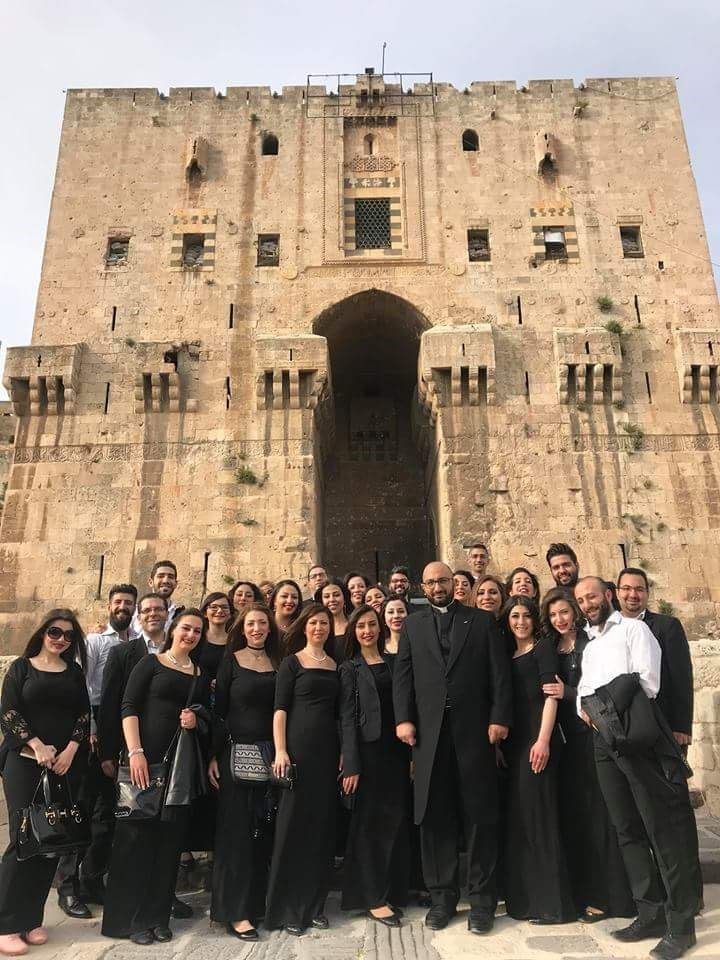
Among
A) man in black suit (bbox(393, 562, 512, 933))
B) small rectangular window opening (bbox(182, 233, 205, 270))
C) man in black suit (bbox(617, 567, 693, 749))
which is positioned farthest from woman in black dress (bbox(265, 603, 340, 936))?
small rectangular window opening (bbox(182, 233, 205, 270))

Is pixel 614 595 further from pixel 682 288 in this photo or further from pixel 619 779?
pixel 682 288

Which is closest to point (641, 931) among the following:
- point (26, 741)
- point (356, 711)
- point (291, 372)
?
point (356, 711)

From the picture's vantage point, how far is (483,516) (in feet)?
47.0

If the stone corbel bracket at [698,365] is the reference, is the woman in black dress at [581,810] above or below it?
below

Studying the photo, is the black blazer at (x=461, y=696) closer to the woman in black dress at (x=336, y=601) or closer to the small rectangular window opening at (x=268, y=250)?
the woman in black dress at (x=336, y=601)

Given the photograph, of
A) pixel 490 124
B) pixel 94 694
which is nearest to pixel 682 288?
pixel 490 124

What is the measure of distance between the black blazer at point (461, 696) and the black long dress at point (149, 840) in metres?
1.51

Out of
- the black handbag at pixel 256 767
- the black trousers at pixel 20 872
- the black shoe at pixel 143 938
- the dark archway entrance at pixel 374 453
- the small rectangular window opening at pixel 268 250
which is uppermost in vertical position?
the small rectangular window opening at pixel 268 250

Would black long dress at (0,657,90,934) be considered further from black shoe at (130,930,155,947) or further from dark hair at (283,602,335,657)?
dark hair at (283,602,335,657)

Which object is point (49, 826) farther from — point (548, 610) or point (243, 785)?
point (548, 610)

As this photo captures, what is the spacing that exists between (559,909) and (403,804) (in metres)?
1.17

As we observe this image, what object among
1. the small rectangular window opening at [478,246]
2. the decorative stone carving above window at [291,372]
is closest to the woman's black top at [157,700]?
the decorative stone carving above window at [291,372]

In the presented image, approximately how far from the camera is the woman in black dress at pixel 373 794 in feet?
15.3

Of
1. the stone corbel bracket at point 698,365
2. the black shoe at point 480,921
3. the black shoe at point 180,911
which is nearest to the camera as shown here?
the black shoe at point 480,921
